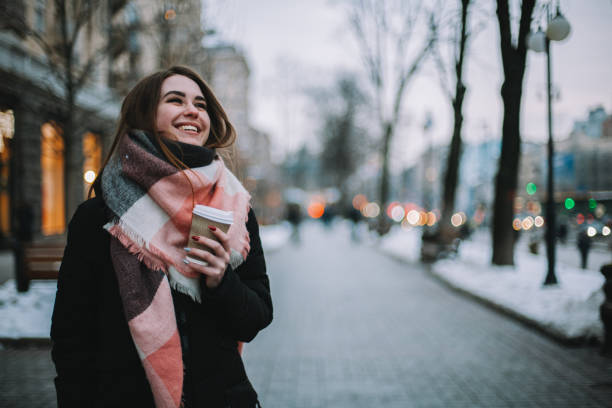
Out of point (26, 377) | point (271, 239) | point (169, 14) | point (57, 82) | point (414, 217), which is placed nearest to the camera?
point (26, 377)

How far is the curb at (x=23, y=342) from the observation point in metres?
5.72

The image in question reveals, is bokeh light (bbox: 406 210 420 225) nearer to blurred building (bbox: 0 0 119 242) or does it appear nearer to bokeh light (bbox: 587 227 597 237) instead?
bokeh light (bbox: 587 227 597 237)

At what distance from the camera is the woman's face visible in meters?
1.83

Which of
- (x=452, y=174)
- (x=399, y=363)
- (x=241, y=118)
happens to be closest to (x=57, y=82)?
(x=399, y=363)

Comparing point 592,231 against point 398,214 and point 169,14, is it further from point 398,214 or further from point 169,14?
point 398,214

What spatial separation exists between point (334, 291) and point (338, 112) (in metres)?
40.8

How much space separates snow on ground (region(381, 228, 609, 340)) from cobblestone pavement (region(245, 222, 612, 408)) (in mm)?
253

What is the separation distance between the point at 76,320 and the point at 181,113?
85 cm

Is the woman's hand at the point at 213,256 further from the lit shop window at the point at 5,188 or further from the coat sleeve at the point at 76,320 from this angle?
the lit shop window at the point at 5,188

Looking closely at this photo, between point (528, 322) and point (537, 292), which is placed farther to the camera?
point (537, 292)

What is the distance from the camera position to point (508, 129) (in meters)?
11.6

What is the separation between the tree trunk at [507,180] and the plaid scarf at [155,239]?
11.2m

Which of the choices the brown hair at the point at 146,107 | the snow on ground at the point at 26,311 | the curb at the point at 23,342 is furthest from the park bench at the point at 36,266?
the brown hair at the point at 146,107

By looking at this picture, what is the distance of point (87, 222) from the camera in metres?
1.69
